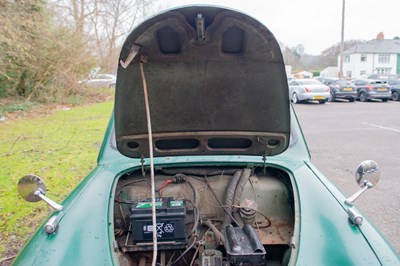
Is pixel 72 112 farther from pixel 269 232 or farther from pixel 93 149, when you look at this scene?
pixel 269 232

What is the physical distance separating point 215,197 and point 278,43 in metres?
1.32

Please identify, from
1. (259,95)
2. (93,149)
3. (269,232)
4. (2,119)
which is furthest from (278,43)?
(2,119)

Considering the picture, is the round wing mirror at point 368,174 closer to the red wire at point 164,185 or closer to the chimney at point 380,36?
the red wire at point 164,185

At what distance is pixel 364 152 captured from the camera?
7785 mm

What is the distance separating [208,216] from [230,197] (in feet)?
0.82

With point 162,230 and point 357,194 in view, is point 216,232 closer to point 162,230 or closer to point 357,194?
point 162,230

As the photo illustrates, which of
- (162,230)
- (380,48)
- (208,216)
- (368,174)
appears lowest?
(208,216)

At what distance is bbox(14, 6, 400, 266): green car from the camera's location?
1722 millimetres

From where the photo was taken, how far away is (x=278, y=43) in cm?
175

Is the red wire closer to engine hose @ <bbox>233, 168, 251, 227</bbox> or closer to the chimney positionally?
engine hose @ <bbox>233, 168, 251, 227</bbox>

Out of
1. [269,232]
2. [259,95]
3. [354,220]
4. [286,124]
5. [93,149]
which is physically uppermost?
[259,95]

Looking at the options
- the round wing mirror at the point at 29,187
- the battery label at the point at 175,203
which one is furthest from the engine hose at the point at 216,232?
the round wing mirror at the point at 29,187

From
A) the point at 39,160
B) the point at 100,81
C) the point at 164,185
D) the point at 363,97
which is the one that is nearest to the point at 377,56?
the point at 363,97

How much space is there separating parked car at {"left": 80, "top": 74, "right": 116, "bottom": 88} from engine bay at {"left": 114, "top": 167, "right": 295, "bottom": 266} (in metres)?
18.3
